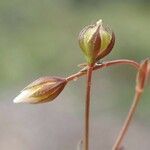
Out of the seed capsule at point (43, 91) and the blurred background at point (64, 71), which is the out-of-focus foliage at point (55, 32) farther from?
the seed capsule at point (43, 91)

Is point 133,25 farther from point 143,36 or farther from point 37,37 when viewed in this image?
point 37,37

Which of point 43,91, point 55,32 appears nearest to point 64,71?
point 55,32

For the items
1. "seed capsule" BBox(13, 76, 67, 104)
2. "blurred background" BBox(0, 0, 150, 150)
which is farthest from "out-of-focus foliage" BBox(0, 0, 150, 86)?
"seed capsule" BBox(13, 76, 67, 104)

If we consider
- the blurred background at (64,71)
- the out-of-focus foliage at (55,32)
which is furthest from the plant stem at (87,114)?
the out-of-focus foliage at (55,32)

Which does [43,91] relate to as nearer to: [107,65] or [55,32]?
[107,65]

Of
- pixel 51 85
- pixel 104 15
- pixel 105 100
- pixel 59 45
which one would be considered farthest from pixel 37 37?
pixel 51 85
